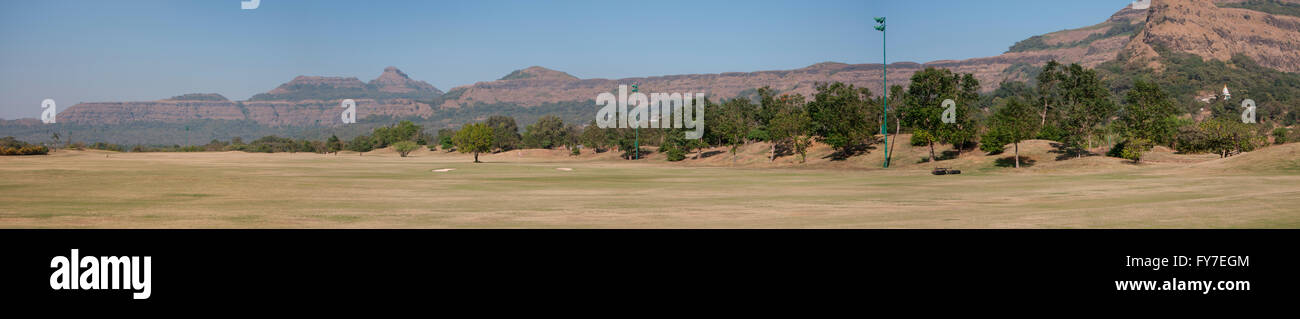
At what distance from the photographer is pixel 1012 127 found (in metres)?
63.7

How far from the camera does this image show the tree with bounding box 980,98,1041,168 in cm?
6328

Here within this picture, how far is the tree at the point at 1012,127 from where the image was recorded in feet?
208

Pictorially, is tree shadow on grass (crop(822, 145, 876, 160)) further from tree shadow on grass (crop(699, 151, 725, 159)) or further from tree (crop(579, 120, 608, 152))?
tree (crop(579, 120, 608, 152))

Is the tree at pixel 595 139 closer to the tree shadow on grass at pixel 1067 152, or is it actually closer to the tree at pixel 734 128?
the tree at pixel 734 128

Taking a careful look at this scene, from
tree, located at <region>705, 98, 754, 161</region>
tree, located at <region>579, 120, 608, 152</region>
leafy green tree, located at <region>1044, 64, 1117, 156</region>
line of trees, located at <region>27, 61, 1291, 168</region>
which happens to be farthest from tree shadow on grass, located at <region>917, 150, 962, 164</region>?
tree, located at <region>579, 120, 608, 152</region>

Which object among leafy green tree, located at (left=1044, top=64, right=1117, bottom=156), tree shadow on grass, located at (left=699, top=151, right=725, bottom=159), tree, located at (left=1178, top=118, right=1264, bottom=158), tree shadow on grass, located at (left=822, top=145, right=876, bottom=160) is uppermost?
leafy green tree, located at (left=1044, top=64, right=1117, bottom=156)

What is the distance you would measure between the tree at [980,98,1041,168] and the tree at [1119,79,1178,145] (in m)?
7.25

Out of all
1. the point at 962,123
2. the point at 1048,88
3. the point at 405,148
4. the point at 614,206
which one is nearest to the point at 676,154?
the point at 962,123

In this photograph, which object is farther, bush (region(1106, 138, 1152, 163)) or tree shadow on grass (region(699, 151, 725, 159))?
tree shadow on grass (region(699, 151, 725, 159))

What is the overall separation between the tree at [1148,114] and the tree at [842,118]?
1017 inches

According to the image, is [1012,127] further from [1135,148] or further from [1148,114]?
[1148,114]

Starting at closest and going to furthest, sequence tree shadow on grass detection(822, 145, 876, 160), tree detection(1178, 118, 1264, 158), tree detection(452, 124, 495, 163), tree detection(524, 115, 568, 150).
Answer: tree detection(1178, 118, 1264, 158)
tree shadow on grass detection(822, 145, 876, 160)
tree detection(452, 124, 495, 163)
tree detection(524, 115, 568, 150)

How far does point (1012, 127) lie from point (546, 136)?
118 m

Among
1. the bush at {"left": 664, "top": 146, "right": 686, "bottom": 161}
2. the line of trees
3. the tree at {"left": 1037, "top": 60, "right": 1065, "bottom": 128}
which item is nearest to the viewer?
the line of trees
